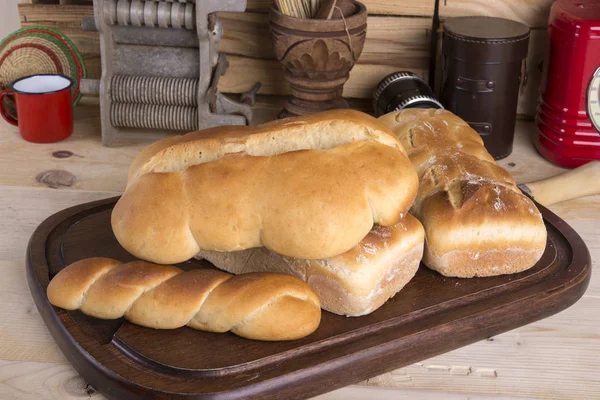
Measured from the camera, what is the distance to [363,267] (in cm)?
98

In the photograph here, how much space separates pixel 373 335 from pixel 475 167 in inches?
→ 12.8

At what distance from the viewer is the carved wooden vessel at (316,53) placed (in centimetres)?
142

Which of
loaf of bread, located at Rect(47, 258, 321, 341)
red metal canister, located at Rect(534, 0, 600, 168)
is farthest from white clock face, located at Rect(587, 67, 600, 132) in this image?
loaf of bread, located at Rect(47, 258, 321, 341)

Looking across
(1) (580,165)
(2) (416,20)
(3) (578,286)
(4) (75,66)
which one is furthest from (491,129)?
(4) (75,66)

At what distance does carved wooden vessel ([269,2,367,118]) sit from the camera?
142cm

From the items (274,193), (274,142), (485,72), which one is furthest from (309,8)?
(274,193)

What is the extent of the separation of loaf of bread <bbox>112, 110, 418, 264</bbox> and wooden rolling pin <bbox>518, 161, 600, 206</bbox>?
428mm

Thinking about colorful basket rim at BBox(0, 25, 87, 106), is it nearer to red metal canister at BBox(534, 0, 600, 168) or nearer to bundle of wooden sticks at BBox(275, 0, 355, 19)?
bundle of wooden sticks at BBox(275, 0, 355, 19)

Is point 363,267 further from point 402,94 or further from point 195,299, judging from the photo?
point 402,94

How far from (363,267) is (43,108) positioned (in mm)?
863

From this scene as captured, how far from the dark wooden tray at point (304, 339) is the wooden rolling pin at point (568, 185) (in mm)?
224

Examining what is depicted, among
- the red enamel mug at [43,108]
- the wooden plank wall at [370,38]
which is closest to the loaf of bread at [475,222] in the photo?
the wooden plank wall at [370,38]

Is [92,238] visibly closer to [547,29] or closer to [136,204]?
[136,204]

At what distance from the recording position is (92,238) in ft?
3.86
